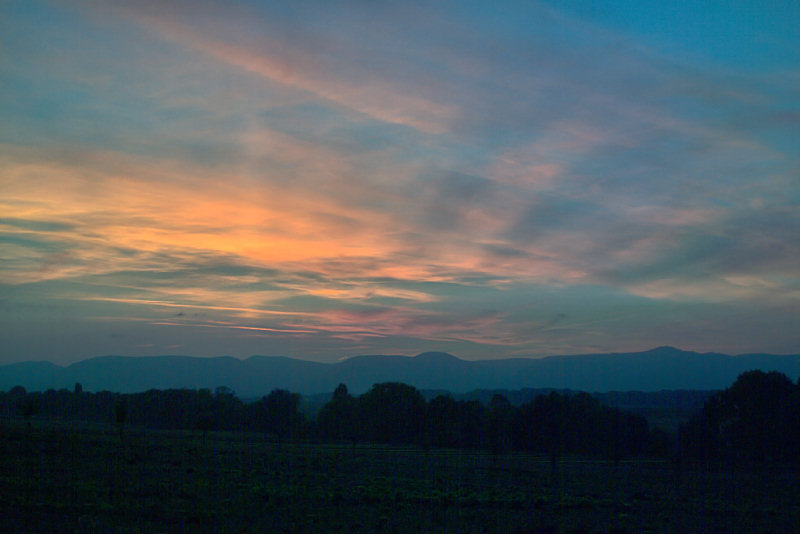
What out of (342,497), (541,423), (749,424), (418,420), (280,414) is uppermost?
(342,497)

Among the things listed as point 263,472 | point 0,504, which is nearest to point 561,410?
point 263,472

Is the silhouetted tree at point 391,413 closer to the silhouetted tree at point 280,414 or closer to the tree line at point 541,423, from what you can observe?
the tree line at point 541,423

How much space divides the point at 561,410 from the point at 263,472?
163ft

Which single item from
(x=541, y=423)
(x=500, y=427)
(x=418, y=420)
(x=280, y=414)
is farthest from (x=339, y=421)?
(x=541, y=423)

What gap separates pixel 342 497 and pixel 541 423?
5558cm

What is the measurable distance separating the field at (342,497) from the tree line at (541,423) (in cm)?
1788

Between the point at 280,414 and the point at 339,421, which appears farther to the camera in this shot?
the point at 280,414

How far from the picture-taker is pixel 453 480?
44.4m

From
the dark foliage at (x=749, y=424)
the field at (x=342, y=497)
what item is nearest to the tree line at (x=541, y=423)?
the dark foliage at (x=749, y=424)

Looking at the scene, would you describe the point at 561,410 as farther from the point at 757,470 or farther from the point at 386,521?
the point at 386,521

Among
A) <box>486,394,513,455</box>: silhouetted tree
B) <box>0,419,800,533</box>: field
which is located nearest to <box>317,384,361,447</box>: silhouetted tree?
<box>486,394,513,455</box>: silhouetted tree

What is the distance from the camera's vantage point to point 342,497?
104 ft

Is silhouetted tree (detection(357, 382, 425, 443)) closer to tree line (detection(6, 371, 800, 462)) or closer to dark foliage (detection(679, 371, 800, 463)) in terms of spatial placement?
tree line (detection(6, 371, 800, 462))

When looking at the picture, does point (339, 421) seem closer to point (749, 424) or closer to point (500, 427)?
point (500, 427)
